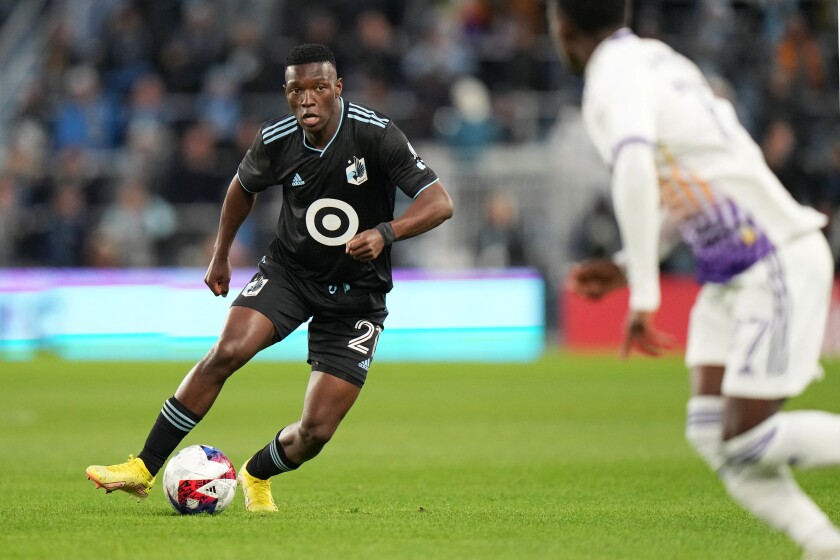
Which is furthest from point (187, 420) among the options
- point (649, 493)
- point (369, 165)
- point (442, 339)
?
point (442, 339)

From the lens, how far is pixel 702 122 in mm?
5273

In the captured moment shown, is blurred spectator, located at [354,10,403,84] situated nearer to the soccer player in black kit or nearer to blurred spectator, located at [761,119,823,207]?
blurred spectator, located at [761,119,823,207]

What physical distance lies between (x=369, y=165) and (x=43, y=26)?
1832 cm

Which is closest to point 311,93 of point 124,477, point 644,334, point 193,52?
point 124,477

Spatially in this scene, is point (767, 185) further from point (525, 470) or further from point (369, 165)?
point (525, 470)

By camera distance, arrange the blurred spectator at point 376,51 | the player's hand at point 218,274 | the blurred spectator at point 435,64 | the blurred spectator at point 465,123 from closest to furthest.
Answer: the player's hand at point 218,274
the blurred spectator at point 465,123
the blurred spectator at point 435,64
the blurred spectator at point 376,51

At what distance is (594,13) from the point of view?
532 cm

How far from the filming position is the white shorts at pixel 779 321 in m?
5.20

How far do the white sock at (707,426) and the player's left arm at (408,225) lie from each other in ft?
6.65

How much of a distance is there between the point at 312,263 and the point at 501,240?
1361cm

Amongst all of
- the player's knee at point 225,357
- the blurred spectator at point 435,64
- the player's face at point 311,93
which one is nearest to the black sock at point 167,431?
the player's knee at point 225,357

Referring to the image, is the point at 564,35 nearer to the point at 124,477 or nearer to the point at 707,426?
the point at 707,426

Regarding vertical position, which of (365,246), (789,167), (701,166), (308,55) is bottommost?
(789,167)

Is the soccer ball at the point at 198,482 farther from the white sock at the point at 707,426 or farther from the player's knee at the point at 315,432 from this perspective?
the white sock at the point at 707,426
